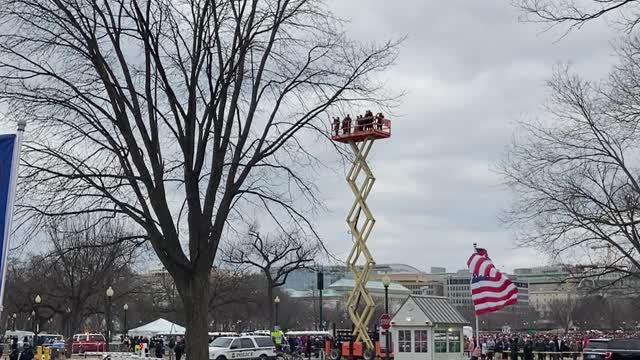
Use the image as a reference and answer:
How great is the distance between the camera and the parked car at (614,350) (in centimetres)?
3350

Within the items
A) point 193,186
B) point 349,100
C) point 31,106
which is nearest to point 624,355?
point 349,100

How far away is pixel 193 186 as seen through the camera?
1561 centimetres

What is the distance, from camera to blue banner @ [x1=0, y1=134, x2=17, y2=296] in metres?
6.32

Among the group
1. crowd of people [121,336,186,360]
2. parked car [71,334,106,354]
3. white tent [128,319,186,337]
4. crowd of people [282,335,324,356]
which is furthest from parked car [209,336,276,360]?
parked car [71,334,106,354]

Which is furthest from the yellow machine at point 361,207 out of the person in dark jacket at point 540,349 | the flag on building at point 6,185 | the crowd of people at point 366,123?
the flag on building at point 6,185

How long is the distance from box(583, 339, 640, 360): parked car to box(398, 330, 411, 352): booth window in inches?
354

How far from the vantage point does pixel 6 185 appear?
6383mm

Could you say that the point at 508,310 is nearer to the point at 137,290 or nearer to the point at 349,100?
the point at 137,290

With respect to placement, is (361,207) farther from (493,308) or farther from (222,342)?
(493,308)

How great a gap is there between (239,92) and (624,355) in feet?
82.4

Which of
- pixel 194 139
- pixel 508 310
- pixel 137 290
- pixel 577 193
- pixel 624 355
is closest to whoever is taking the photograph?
pixel 194 139

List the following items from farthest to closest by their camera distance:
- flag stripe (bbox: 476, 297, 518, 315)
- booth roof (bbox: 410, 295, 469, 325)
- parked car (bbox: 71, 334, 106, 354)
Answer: parked car (bbox: 71, 334, 106, 354)
booth roof (bbox: 410, 295, 469, 325)
flag stripe (bbox: 476, 297, 518, 315)

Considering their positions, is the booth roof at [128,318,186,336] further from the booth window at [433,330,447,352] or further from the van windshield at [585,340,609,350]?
the van windshield at [585,340,609,350]

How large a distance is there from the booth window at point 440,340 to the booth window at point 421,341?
479 mm
